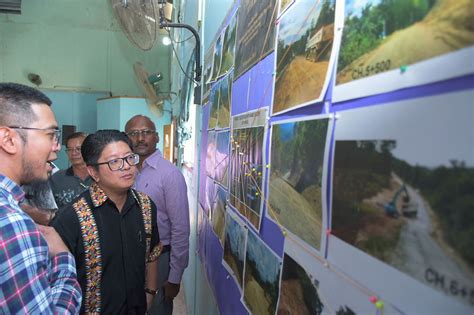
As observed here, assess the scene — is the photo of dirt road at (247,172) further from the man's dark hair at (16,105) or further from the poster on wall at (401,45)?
the man's dark hair at (16,105)

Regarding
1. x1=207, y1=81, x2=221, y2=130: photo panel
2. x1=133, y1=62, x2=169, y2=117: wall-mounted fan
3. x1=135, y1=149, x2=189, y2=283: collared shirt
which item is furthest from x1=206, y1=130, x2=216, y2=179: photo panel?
x1=133, y1=62, x2=169, y2=117: wall-mounted fan

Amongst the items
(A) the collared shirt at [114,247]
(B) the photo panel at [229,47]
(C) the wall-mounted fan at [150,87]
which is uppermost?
(C) the wall-mounted fan at [150,87]

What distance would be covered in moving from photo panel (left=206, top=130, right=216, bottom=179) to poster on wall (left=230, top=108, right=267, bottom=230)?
389 millimetres

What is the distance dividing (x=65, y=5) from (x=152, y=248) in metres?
6.82

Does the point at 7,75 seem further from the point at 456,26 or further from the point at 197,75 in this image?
the point at 456,26

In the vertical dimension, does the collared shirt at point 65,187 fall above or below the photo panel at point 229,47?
below

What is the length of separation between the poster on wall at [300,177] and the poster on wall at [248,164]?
0.09 meters

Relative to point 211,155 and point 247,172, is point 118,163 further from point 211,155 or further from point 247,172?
point 247,172

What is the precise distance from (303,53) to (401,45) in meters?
0.27

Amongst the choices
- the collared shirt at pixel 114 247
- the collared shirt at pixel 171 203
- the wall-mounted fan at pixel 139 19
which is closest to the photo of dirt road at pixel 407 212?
the collared shirt at pixel 114 247

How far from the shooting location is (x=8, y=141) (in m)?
0.91

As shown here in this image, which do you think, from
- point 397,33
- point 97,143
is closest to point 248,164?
point 397,33

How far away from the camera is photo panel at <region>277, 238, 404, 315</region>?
1.44ft

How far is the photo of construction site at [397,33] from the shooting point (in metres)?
0.31
